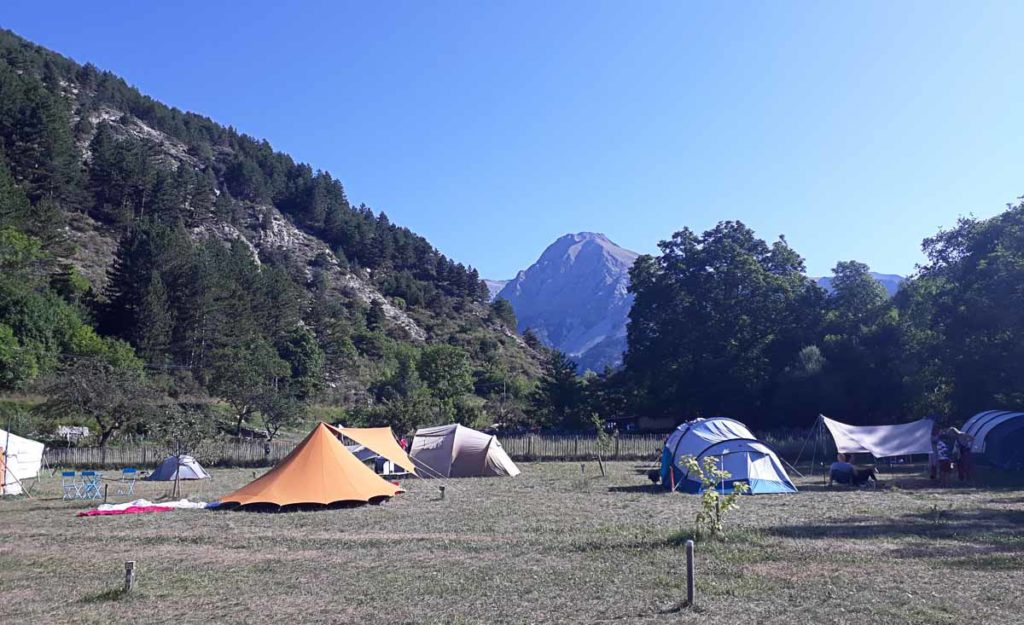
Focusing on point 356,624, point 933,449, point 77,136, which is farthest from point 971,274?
point 77,136

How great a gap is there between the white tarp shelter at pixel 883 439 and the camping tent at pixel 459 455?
12510 mm

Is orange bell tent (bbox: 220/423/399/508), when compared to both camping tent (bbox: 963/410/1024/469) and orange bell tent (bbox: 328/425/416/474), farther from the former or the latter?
camping tent (bbox: 963/410/1024/469)

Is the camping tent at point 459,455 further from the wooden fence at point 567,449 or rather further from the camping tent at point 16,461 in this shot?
the camping tent at point 16,461

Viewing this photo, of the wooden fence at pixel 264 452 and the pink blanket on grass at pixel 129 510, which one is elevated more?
the wooden fence at pixel 264 452

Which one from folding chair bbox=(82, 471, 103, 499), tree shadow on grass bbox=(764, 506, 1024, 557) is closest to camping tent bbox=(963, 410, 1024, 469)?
tree shadow on grass bbox=(764, 506, 1024, 557)

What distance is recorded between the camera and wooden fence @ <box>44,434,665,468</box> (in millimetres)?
36375

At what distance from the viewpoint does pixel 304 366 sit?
63250 mm

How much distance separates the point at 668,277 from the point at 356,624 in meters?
45.8

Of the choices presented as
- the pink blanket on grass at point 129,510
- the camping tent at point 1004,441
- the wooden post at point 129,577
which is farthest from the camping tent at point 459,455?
the wooden post at point 129,577

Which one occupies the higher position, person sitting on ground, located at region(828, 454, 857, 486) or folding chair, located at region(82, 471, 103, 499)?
person sitting on ground, located at region(828, 454, 857, 486)

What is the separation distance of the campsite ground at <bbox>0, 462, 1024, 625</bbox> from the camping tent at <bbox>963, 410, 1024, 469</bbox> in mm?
9123

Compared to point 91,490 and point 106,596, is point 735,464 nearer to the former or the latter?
point 106,596

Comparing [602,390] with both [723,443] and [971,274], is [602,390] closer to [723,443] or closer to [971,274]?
[971,274]

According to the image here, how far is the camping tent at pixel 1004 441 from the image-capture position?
28484mm
